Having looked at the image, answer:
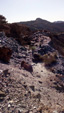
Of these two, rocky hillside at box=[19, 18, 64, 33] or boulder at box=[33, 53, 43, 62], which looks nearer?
boulder at box=[33, 53, 43, 62]

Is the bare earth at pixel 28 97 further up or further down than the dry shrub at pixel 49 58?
further up

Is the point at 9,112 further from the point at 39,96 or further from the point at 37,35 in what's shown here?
the point at 37,35

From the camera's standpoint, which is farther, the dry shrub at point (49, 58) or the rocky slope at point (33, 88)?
the dry shrub at point (49, 58)

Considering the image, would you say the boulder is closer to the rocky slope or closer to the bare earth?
the rocky slope

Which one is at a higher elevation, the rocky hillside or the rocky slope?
the rocky slope

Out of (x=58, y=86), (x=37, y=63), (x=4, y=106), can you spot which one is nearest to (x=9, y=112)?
(x=4, y=106)

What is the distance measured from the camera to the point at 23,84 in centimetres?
539

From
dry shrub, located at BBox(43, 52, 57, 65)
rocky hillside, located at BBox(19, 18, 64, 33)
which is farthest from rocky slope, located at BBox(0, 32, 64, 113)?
rocky hillside, located at BBox(19, 18, 64, 33)

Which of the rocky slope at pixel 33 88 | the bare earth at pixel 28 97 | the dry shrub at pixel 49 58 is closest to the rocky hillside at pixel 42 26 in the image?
the dry shrub at pixel 49 58

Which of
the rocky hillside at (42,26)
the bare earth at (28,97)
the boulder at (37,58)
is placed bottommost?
the rocky hillside at (42,26)

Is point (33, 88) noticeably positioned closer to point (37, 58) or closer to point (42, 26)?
point (37, 58)

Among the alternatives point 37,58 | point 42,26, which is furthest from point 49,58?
point 42,26

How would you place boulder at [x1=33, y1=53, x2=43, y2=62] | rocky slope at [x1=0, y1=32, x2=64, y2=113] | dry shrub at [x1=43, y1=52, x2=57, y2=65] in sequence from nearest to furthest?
rocky slope at [x1=0, y1=32, x2=64, y2=113], dry shrub at [x1=43, y1=52, x2=57, y2=65], boulder at [x1=33, y1=53, x2=43, y2=62]

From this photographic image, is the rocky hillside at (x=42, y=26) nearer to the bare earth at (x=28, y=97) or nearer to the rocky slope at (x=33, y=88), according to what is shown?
the rocky slope at (x=33, y=88)
